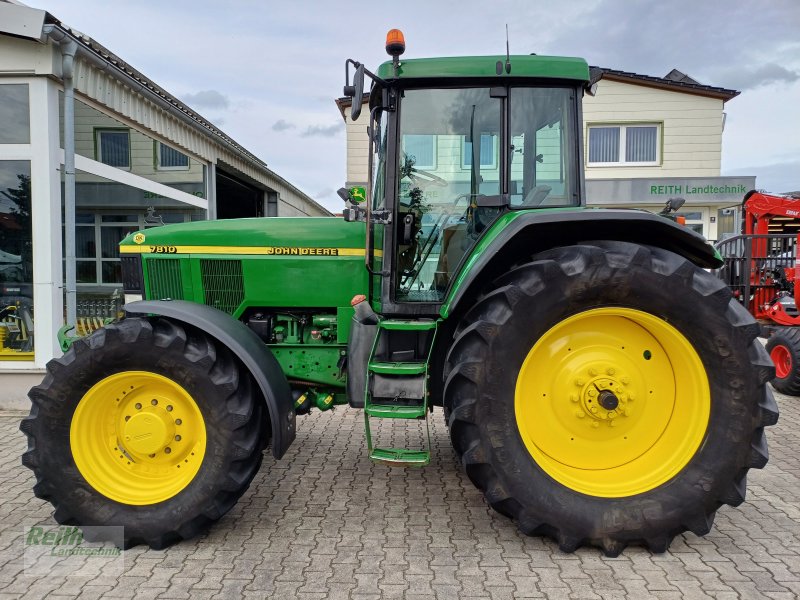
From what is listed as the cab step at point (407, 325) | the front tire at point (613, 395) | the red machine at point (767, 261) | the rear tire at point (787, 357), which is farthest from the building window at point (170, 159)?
the rear tire at point (787, 357)

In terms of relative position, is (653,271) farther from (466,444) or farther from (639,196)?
(639,196)

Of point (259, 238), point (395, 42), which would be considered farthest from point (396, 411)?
point (395, 42)

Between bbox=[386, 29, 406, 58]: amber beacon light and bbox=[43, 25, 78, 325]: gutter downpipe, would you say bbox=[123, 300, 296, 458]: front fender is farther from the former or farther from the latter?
bbox=[43, 25, 78, 325]: gutter downpipe

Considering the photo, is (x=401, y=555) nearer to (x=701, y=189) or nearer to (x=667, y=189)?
(x=667, y=189)

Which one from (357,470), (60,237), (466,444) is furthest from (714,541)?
(60,237)

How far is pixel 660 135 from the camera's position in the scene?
12.6 m

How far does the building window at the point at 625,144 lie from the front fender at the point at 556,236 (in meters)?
10.6

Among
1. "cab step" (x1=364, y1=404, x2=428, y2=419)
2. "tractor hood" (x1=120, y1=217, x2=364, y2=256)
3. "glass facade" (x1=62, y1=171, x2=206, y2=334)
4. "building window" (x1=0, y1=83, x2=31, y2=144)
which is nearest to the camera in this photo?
"cab step" (x1=364, y1=404, x2=428, y2=419)

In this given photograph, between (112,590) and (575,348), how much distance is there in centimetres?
242

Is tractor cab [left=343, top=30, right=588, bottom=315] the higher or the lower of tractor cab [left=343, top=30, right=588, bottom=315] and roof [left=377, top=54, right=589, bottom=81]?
the lower

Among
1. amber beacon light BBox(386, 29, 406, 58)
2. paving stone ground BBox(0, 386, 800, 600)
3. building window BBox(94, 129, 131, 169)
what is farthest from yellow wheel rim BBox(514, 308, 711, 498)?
building window BBox(94, 129, 131, 169)

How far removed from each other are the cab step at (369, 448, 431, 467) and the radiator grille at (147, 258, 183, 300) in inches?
64.6

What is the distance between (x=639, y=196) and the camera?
38.6 feet

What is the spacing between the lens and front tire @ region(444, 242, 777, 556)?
8.66 feet
